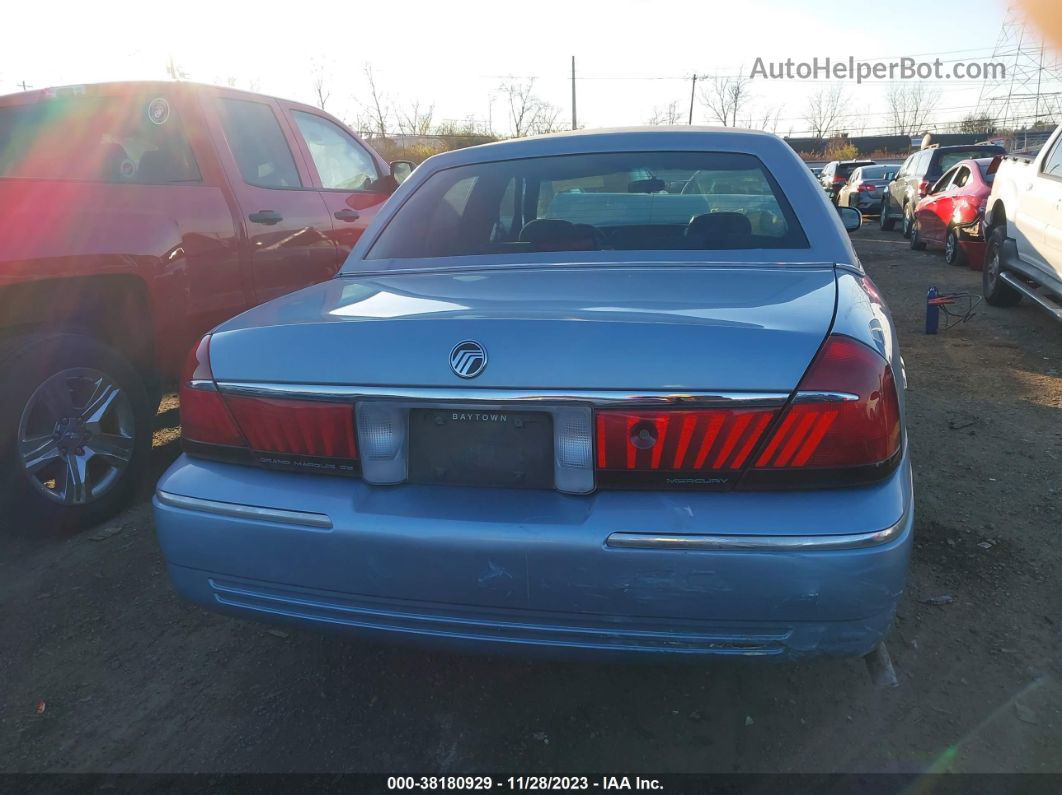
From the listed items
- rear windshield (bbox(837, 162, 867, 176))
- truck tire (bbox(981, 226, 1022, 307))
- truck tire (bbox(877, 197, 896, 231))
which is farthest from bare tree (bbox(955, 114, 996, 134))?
truck tire (bbox(981, 226, 1022, 307))

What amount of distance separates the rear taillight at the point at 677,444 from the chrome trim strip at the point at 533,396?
0.02m

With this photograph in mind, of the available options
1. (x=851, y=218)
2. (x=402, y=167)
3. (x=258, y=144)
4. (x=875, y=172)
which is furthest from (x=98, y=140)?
(x=875, y=172)

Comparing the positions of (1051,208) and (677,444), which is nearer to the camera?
(677,444)

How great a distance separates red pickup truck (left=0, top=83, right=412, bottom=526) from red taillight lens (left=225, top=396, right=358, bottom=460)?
163cm

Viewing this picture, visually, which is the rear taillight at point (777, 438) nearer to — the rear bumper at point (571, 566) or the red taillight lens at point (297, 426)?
the rear bumper at point (571, 566)

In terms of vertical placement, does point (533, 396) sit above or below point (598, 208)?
below

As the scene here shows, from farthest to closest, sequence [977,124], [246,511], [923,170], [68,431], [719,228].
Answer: [977,124] < [923,170] < [68,431] < [719,228] < [246,511]

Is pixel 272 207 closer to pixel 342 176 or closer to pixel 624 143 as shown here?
pixel 342 176

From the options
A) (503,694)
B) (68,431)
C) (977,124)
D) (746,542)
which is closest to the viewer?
(746,542)

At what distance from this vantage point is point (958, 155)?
14312 mm

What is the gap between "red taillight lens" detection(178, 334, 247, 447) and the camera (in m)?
2.02

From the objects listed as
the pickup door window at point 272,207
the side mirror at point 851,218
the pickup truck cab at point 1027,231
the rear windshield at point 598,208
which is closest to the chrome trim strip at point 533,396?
the rear windshield at point 598,208

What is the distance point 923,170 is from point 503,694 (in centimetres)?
1462

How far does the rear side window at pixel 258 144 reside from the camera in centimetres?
436
